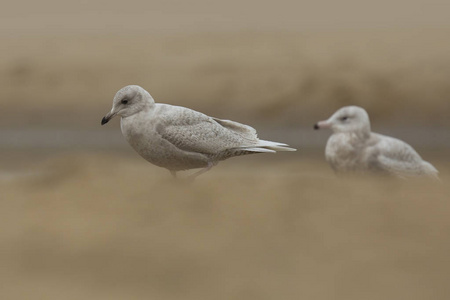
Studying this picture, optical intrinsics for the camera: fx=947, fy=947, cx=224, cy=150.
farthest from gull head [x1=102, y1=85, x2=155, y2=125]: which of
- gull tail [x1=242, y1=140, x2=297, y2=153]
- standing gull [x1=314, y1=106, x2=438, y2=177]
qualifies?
standing gull [x1=314, y1=106, x2=438, y2=177]

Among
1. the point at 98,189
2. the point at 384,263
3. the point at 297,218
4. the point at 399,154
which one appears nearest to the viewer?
the point at 384,263

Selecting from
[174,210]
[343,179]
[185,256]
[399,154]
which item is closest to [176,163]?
[174,210]

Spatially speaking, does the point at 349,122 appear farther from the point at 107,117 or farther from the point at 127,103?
the point at 107,117

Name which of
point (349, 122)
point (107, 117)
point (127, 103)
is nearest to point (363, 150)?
point (349, 122)

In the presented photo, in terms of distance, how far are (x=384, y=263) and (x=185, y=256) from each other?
3.32ft

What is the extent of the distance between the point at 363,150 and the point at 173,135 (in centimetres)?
142

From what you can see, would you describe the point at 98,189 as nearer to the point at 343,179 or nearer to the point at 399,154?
the point at 343,179

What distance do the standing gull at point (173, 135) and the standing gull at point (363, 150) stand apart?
30.5 inches

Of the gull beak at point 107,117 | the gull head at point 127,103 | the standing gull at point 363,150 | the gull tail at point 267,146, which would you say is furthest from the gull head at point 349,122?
the gull beak at point 107,117

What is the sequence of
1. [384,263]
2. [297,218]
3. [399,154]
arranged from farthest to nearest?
1. [399,154]
2. [297,218]
3. [384,263]

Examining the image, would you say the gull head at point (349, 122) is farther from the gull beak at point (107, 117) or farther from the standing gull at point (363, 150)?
the gull beak at point (107, 117)

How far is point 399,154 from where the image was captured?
241 inches

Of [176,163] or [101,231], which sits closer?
[101,231]

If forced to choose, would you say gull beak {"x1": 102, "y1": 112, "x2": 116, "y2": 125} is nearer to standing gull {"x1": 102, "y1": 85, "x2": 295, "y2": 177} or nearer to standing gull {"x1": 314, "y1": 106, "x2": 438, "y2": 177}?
standing gull {"x1": 102, "y1": 85, "x2": 295, "y2": 177}
